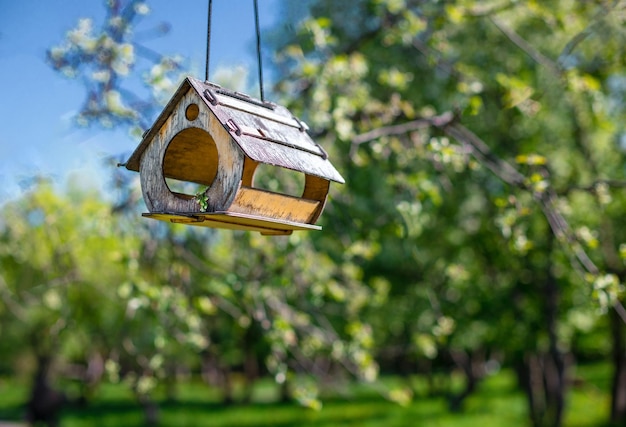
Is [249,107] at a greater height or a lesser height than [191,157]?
greater

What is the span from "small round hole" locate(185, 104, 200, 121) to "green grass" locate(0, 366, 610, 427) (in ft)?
29.0

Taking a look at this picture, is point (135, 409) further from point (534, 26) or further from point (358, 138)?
point (358, 138)

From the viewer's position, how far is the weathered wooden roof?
2.38 meters

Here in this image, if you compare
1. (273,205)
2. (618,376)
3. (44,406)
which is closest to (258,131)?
(273,205)

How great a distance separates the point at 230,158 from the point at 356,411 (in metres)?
11.9

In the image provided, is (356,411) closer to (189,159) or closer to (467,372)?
(467,372)

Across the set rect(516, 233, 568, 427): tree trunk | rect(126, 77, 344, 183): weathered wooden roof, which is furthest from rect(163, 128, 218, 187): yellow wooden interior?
rect(516, 233, 568, 427): tree trunk

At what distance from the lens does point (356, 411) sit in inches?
531

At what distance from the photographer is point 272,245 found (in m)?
5.36

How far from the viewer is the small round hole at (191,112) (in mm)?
2598

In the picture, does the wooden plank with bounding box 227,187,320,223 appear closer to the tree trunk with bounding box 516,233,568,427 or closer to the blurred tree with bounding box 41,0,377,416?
the blurred tree with bounding box 41,0,377,416

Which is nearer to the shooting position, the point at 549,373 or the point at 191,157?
the point at 191,157

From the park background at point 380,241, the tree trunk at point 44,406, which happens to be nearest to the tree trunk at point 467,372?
the park background at point 380,241

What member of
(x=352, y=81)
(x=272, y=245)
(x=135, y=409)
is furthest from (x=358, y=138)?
(x=135, y=409)
